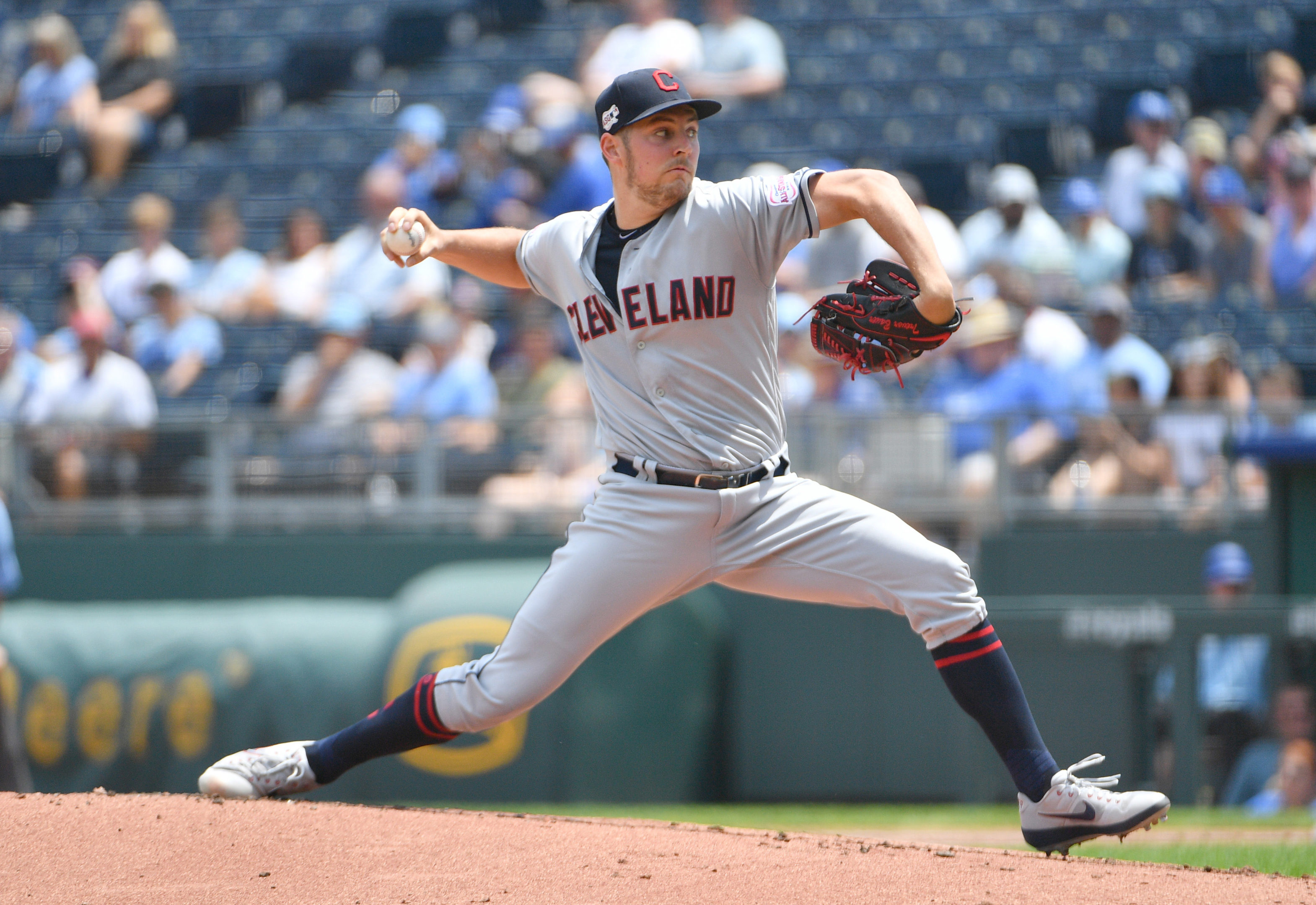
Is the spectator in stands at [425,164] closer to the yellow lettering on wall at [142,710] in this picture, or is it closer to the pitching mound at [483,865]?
Answer: the yellow lettering on wall at [142,710]

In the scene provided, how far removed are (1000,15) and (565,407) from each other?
234 inches

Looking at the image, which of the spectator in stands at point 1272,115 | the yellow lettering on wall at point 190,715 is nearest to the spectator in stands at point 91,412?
the yellow lettering on wall at point 190,715

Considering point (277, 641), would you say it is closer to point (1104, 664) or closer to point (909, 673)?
point (909, 673)

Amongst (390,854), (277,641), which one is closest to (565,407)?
(277,641)

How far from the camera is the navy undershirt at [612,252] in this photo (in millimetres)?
3578

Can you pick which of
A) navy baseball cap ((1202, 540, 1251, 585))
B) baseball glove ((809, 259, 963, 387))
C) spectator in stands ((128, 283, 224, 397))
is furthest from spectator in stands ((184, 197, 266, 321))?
baseball glove ((809, 259, 963, 387))

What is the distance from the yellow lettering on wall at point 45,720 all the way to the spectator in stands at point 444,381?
224 cm

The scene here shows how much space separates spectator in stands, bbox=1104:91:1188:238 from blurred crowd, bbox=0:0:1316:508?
18 millimetres

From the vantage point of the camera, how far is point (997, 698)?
351cm

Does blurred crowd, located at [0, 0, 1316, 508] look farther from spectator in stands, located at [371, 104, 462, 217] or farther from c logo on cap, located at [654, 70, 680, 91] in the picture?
c logo on cap, located at [654, 70, 680, 91]

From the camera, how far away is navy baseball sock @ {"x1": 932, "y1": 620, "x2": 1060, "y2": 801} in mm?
3498

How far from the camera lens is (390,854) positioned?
134 inches

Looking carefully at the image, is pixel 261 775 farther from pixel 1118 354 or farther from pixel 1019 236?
pixel 1019 236

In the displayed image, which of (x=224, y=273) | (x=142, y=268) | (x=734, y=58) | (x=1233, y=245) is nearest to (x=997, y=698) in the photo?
(x=1233, y=245)
